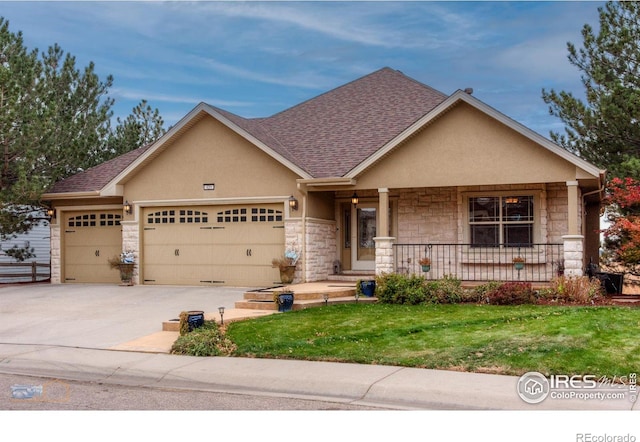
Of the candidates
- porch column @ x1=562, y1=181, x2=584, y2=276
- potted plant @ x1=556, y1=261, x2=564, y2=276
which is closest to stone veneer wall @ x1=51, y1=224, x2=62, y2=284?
potted plant @ x1=556, y1=261, x2=564, y2=276

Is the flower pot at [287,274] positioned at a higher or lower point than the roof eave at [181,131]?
lower

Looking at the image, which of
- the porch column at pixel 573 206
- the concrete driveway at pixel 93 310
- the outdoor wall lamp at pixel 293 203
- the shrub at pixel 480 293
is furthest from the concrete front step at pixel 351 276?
the porch column at pixel 573 206

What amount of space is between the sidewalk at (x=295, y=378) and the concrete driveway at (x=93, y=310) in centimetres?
120

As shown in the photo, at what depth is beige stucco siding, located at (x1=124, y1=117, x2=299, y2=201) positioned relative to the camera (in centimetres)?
1830

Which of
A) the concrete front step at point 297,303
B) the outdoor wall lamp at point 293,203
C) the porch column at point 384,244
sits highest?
the outdoor wall lamp at point 293,203

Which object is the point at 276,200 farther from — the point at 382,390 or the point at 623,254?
the point at 382,390

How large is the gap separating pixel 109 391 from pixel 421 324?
5551mm

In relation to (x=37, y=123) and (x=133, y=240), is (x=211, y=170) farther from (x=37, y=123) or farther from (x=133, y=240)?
(x=37, y=123)

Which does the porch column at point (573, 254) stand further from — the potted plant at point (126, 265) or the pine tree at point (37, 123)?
the pine tree at point (37, 123)

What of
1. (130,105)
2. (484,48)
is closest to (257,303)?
(484,48)

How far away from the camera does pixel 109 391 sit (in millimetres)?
8055

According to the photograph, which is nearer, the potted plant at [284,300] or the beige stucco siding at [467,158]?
the potted plant at [284,300]

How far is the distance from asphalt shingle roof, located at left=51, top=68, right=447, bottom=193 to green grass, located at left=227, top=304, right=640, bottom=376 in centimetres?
654

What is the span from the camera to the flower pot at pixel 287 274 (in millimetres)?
17438
